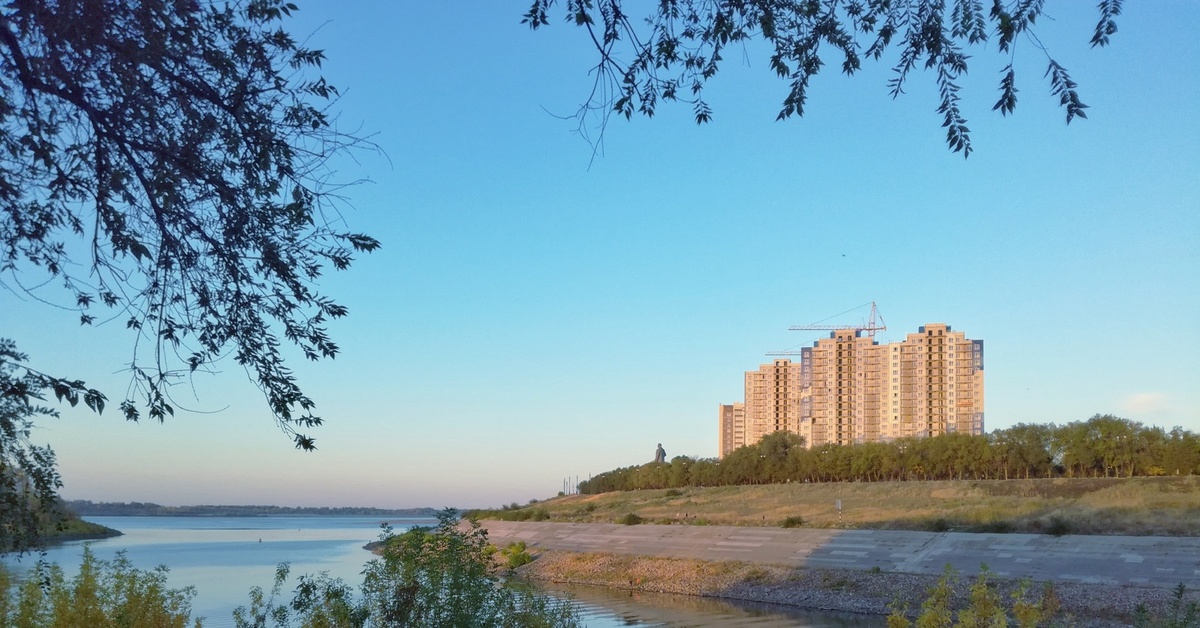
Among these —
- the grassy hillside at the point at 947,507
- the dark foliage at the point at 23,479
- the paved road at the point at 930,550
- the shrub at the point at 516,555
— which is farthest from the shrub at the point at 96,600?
the shrub at the point at 516,555

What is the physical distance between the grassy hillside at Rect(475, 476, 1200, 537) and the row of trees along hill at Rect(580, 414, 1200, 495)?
4482mm

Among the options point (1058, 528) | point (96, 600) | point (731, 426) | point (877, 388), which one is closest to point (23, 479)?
point (96, 600)

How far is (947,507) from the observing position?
144ft

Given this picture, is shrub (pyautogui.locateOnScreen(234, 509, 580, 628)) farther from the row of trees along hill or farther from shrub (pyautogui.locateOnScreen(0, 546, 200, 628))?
the row of trees along hill

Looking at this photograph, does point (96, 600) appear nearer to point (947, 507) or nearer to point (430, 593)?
point (430, 593)

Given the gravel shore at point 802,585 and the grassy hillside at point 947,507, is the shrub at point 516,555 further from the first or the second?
the grassy hillside at point 947,507

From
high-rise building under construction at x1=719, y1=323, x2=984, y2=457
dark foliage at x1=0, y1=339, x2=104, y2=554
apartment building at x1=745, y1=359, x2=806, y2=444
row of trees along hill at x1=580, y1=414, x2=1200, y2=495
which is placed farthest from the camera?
apartment building at x1=745, y1=359, x2=806, y2=444

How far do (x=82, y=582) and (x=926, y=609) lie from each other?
22.8 ft

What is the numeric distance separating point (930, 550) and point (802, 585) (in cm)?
445

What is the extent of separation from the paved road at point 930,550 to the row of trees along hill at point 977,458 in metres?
26.0

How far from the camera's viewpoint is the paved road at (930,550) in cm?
2677

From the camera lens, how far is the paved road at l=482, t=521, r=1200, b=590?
87.8ft

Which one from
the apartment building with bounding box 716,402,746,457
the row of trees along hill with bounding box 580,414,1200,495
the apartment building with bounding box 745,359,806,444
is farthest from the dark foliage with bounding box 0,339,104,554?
the apartment building with bounding box 716,402,746,457

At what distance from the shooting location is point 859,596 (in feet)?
96.4
